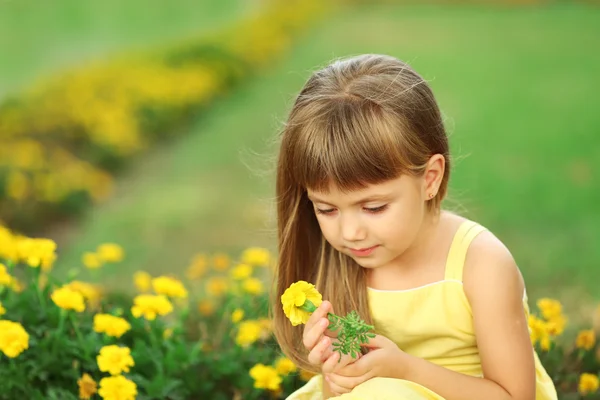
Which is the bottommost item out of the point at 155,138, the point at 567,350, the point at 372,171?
the point at 155,138

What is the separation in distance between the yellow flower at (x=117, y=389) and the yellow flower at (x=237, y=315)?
506 mm

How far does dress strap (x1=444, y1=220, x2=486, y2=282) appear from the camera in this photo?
2.25m

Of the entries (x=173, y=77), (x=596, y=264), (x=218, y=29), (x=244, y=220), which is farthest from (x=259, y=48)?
(x=596, y=264)

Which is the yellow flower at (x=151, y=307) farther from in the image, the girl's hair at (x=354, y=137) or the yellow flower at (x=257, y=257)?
the yellow flower at (x=257, y=257)

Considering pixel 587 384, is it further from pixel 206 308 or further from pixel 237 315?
pixel 206 308

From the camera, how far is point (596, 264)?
4.34 metres

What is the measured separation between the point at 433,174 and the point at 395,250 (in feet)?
0.65

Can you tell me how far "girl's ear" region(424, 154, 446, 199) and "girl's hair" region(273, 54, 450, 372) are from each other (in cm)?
2

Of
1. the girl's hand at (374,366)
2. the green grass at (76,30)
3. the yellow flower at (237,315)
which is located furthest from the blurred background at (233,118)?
the girl's hand at (374,366)

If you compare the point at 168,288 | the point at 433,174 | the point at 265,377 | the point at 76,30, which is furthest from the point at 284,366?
the point at 76,30

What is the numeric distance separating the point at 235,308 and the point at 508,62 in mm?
5777

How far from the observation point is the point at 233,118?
24.2 feet

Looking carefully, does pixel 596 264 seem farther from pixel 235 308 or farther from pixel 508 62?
pixel 508 62

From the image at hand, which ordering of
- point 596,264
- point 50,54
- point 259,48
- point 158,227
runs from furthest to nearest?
point 259,48 → point 50,54 → point 158,227 → point 596,264
